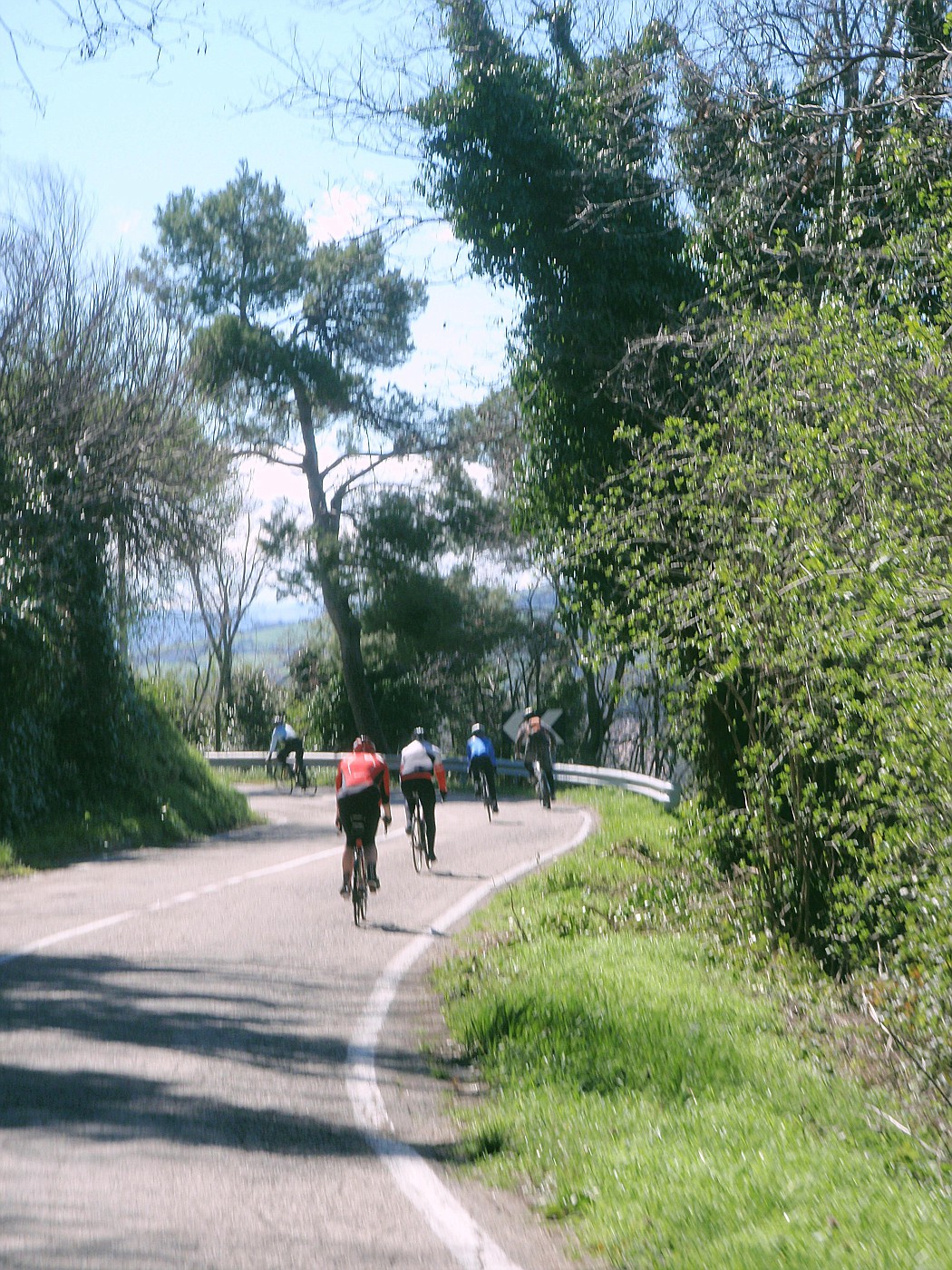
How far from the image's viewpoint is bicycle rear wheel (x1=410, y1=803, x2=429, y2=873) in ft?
57.0

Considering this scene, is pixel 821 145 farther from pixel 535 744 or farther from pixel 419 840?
pixel 535 744

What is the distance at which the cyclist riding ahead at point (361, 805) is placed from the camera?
13531 millimetres

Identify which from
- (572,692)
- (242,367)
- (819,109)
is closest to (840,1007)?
(819,109)

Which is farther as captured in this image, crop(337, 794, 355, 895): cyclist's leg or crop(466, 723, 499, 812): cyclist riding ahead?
crop(466, 723, 499, 812): cyclist riding ahead

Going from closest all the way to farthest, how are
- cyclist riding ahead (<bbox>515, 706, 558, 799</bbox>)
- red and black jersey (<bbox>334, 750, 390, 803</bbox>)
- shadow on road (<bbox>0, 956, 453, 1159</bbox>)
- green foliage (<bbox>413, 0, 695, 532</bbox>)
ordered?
shadow on road (<bbox>0, 956, 453, 1159</bbox>)
red and black jersey (<bbox>334, 750, 390, 803</bbox>)
green foliage (<bbox>413, 0, 695, 532</bbox>)
cyclist riding ahead (<bbox>515, 706, 558, 799</bbox>)

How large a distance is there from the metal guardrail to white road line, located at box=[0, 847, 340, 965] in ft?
21.1

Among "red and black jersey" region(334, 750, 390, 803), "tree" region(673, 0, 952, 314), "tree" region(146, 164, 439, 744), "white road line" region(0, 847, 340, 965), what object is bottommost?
"white road line" region(0, 847, 340, 965)

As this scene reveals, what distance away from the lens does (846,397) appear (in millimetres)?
7336

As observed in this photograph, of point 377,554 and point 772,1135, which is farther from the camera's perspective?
point 377,554

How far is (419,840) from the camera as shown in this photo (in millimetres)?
17719

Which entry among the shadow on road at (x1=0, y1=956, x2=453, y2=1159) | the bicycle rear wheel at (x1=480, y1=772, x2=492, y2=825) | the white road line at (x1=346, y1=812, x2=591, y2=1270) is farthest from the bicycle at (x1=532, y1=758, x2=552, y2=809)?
the shadow on road at (x1=0, y1=956, x2=453, y2=1159)

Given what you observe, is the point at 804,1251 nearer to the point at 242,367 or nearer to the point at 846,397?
the point at 846,397

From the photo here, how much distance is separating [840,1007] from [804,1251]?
4.66 m

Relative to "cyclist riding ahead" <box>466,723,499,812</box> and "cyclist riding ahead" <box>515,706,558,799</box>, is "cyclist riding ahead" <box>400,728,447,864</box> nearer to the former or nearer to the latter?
"cyclist riding ahead" <box>466,723,499,812</box>
